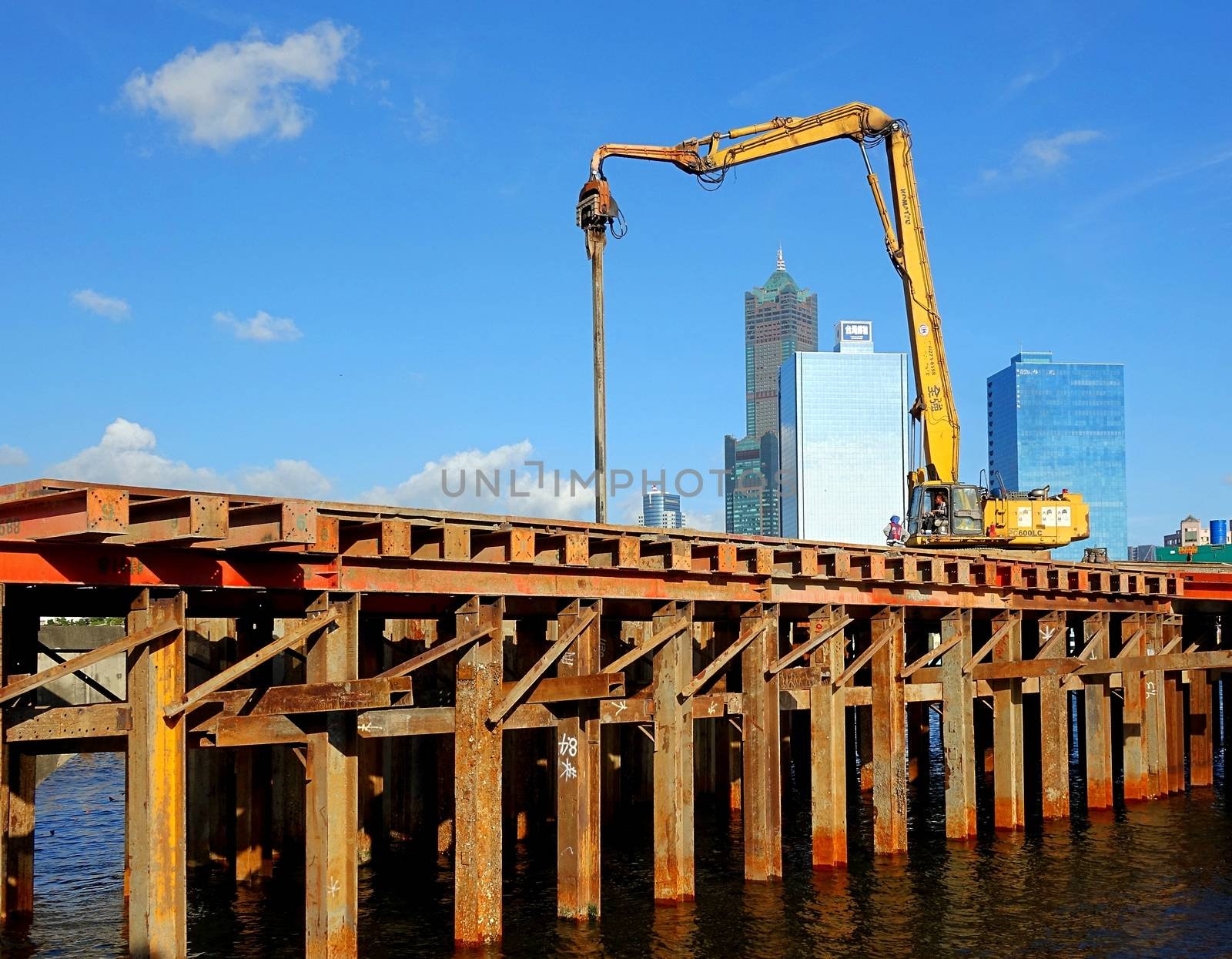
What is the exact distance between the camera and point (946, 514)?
39.8m

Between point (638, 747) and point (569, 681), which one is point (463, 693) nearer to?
point (569, 681)

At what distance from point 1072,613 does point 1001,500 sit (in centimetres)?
1080

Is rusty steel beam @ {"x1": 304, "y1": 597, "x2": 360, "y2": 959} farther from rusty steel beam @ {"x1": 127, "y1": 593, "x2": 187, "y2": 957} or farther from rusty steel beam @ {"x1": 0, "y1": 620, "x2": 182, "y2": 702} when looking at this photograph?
rusty steel beam @ {"x1": 0, "y1": 620, "x2": 182, "y2": 702}

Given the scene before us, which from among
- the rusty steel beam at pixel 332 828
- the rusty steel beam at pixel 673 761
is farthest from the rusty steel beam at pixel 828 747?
the rusty steel beam at pixel 332 828

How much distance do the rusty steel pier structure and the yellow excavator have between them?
8.38 m

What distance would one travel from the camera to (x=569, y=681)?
650 inches

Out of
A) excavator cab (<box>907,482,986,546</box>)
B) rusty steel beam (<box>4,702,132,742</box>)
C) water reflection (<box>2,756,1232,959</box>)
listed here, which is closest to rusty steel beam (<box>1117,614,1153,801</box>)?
water reflection (<box>2,756,1232,959</box>)

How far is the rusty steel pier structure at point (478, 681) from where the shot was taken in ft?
43.0

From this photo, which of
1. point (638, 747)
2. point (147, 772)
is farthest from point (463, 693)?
point (638, 747)

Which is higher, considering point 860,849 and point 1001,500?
point 1001,500

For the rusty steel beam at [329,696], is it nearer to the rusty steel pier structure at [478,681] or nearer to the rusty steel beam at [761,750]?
the rusty steel pier structure at [478,681]

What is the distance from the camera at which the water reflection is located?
18.1 metres

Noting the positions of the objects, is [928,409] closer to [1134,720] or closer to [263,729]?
[1134,720]

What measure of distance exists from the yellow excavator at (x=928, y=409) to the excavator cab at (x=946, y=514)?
0.02 metres
